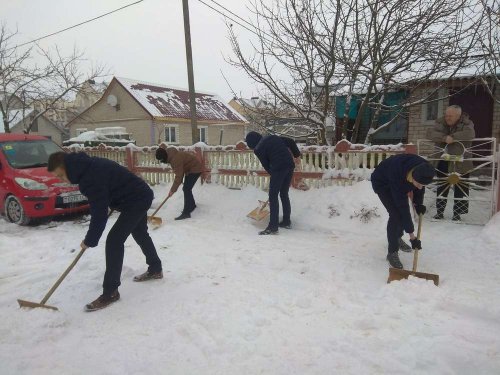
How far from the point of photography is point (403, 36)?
275 inches

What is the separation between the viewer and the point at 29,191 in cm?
654

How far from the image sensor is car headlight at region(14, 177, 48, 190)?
6.55 m

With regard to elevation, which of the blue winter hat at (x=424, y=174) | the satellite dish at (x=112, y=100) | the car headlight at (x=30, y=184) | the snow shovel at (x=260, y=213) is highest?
the satellite dish at (x=112, y=100)

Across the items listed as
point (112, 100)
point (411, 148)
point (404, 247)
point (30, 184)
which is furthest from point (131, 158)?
point (112, 100)

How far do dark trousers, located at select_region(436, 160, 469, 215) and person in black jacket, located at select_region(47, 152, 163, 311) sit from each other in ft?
15.3

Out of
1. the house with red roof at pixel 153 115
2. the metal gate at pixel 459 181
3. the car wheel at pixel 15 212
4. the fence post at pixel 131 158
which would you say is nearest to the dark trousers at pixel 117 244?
the car wheel at pixel 15 212

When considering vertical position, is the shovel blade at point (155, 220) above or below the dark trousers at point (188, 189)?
below

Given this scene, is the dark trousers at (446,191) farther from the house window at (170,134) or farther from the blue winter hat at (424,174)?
the house window at (170,134)

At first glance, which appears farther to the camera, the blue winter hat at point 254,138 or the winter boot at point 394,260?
the blue winter hat at point 254,138

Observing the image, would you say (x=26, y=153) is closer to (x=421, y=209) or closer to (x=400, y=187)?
(x=400, y=187)

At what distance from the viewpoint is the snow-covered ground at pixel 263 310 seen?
255 cm

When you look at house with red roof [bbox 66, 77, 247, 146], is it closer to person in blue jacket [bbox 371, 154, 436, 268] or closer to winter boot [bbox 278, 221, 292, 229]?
winter boot [bbox 278, 221, 292, 229]

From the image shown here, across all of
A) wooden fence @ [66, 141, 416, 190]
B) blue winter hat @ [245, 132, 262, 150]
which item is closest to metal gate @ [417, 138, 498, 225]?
wooden fence @ [66, 141, 416, 190]

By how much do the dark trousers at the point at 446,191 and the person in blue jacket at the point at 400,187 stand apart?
80.6 inches
